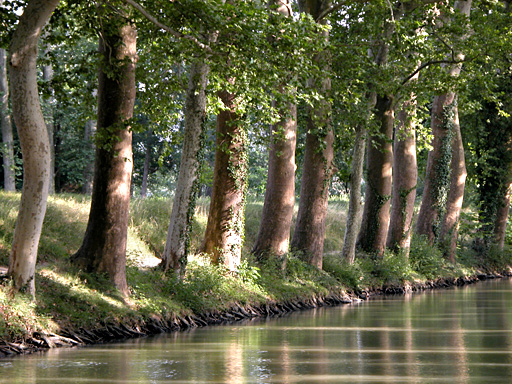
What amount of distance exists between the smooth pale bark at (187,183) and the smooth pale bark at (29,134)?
16.5 feet

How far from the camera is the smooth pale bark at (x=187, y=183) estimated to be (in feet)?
60.4

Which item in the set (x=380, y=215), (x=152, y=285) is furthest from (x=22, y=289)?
(x=380, y=215)

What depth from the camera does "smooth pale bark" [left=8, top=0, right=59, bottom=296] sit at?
1312 cm

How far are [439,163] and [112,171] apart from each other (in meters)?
19.8

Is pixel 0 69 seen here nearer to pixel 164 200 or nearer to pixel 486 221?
pixel 164 200

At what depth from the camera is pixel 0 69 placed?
35812mm

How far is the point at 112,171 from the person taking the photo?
16.3 m

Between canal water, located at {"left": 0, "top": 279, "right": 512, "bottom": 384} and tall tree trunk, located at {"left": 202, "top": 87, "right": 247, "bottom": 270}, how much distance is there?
2352 millimetres

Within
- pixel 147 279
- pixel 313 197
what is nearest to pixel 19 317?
pixel 147 279

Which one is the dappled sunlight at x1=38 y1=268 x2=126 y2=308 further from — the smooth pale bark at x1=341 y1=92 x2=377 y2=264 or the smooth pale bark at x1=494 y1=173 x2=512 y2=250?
the smooth pale bark at x1=494 y1=173 x2=512 y2=250

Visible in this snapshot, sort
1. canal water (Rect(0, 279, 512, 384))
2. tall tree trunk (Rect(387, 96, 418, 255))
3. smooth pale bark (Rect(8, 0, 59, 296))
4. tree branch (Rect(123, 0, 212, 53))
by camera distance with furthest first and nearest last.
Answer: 1. tall tree trunk (Rect(387, 96, 418, 255))
2. tree branch (Rect(123, 0, 212, 53))
3. smooth pale bark (Rect(8, 0, 59, 296))
4. canal water (Rect(0, 279, 512, 384))

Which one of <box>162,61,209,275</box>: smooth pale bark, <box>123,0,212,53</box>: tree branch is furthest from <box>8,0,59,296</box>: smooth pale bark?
<box>162,61,209,275</box>: smooth pale bark

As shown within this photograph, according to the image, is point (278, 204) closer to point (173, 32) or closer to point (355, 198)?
point (355, 198)

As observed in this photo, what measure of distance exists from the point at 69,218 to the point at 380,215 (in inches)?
466
